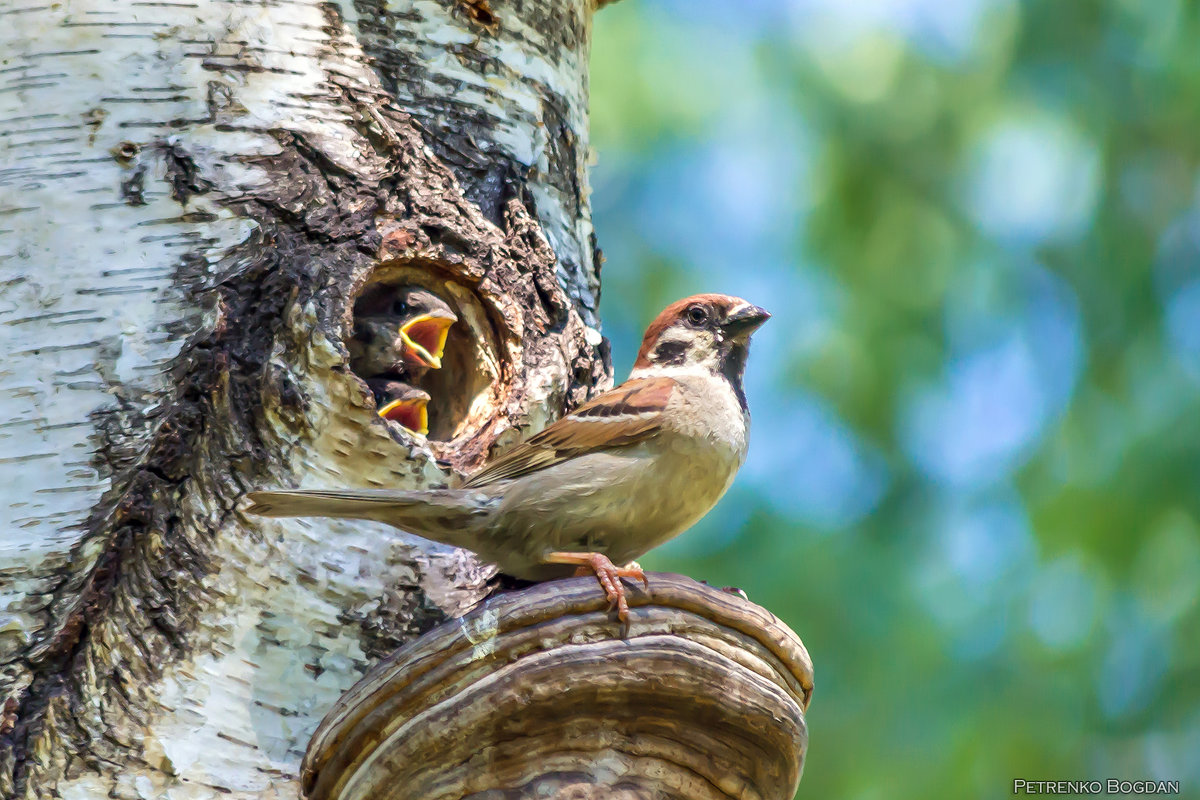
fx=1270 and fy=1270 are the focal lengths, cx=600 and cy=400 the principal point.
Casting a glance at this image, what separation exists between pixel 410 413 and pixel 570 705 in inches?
43.0

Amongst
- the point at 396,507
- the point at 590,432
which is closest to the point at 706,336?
the point at 590,432

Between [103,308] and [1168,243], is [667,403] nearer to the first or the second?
[103,308]

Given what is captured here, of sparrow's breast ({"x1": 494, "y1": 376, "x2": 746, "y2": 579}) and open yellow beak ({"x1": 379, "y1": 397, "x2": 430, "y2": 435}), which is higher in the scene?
open yellow beak ({"x1": 379, "y1": 397, "x2": 430, "y2": 435})

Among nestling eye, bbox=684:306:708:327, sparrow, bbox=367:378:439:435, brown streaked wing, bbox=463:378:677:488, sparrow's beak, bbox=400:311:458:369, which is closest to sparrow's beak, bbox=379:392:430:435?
sparrow, bbox=367:378:439:435

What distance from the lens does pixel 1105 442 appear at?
18.9 ft

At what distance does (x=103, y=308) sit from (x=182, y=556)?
537 mm

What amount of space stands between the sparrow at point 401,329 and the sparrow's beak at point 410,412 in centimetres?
8

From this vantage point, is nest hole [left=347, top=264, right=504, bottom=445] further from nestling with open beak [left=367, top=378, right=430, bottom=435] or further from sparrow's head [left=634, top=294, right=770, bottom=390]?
sparrow's head [left=634, top=294, right=770, bottom=390]

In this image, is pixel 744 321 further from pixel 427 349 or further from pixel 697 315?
pixel 427 349

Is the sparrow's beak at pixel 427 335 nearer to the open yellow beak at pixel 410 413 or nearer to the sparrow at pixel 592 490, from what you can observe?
the open yellow beak at pixel 410 413

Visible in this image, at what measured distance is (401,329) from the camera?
2.93 meters

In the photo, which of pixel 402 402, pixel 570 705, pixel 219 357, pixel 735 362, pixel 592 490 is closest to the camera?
pixel 570 705

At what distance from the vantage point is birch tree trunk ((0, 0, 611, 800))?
2.36 meters

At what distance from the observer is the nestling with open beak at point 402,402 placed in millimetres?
3041
